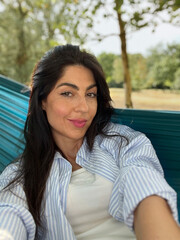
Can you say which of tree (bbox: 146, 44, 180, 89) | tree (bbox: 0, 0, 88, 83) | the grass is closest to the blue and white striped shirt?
the grass

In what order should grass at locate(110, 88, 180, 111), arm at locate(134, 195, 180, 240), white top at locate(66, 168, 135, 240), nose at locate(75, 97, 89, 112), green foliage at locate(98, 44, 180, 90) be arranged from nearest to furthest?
arm at locate(134, 195, 180, 240) → white top at locate(66, 168, 135, 240) → nose at locate(75, 97, 89, 112) → grass at locate(110, 88, 180, 111) → green foliage at locate(98, 44, 180, 90)

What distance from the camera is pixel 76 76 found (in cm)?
144

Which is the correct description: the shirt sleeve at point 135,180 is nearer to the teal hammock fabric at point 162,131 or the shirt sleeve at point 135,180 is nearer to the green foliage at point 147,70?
the teal hammock fabric at point 162,131

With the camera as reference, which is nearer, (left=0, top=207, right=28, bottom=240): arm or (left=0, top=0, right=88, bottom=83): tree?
(left=0, top=207, right=28, bottom=240): arm

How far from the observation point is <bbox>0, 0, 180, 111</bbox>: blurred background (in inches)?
155

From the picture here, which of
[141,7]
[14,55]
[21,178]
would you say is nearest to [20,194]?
[21,178]

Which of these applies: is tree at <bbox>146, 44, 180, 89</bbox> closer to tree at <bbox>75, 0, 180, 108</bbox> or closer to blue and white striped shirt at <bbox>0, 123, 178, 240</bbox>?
tree at <bbox>75, 0, 180, 108</bbox>

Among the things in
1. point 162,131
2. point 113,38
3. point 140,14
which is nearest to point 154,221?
point 162,131

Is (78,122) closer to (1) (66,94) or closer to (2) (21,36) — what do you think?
(1) (66,94)

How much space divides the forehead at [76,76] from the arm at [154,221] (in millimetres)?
667

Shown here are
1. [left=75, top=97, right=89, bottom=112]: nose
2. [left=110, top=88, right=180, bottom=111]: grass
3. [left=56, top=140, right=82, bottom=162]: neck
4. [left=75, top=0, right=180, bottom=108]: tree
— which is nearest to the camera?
[left=75, top=97, right=89, bottom=112]: nose

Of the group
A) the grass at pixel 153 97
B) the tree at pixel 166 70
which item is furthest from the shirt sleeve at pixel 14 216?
the tree at pixel 166 70

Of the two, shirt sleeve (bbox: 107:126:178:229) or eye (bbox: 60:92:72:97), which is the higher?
eye (bbox: 60:92:72:97)

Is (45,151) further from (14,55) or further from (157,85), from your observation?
(157,85)
